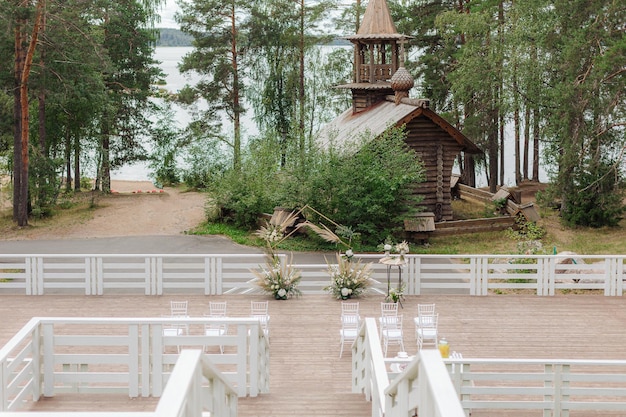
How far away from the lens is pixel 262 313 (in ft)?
55.7

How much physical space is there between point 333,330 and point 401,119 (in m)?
14.9

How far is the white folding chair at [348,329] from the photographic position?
14.8 m

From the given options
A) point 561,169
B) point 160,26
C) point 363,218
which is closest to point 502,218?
point 561,169

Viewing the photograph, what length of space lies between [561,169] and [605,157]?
1692 mm

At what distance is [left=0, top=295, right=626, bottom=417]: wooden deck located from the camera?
11180mm

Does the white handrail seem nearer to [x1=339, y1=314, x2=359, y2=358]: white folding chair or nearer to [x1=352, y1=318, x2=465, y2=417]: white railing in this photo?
[x1=352, y1=318, x2=465, y2=417]: white railing

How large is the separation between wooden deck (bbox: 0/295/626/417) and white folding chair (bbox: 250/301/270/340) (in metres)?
0.25

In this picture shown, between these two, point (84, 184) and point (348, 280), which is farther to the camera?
point (84, 184)

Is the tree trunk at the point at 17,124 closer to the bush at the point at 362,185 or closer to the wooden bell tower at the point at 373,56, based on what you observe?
the bush at the point at 362,185

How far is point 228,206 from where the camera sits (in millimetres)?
32750

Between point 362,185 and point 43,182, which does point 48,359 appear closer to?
point 362,185

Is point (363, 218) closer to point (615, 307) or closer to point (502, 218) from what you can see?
point (502, 218)

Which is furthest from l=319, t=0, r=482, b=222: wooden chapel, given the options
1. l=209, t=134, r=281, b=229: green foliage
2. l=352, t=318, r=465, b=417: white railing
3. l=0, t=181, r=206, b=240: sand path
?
l=352, t=318, r=465, b=417: white railing

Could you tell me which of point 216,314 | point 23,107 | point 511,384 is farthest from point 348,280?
point 23,107
